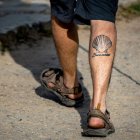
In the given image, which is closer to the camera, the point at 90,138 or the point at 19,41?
the point at 90,138

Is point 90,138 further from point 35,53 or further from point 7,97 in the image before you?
point 35,53

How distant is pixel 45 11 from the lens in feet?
23.6

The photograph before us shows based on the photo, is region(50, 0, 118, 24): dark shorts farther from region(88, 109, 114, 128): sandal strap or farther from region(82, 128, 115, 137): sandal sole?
region(82, 128, 115, 137): sandal sole

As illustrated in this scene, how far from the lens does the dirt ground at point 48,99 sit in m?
3.49

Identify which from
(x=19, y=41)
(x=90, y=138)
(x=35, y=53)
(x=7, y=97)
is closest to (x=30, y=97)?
(x=7, y=97)

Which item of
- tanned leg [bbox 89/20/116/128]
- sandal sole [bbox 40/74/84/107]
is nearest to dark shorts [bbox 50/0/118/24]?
tanned leg [bbox 89/20/116/128]

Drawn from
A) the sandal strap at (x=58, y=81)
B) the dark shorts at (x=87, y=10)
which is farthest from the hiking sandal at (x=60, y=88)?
the dark shorts at (x=87, y=10)

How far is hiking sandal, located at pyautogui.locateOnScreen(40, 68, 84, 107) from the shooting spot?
3963 millimetres

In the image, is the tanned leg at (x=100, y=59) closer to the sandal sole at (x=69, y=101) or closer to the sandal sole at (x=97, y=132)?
the sandal sole at (x=97, y=132)

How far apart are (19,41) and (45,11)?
1229 mm

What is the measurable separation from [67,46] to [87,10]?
18.6 inches

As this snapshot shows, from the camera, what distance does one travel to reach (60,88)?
4.01m

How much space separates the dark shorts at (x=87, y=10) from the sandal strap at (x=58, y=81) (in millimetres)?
534

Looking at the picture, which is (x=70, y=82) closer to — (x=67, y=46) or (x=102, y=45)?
(x=67, y=46)
